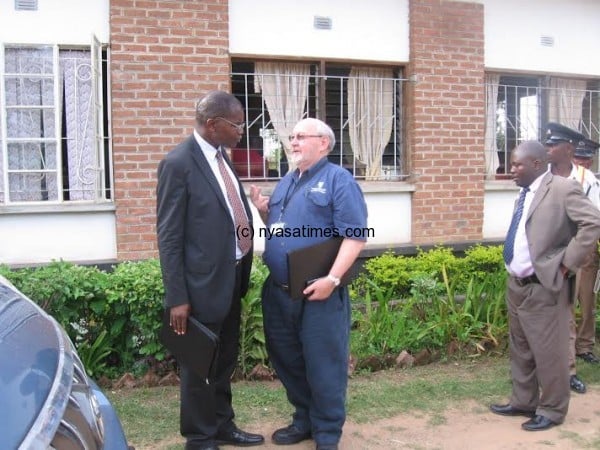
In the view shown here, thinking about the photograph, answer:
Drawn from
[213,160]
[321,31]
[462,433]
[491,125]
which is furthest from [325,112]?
[462,433]

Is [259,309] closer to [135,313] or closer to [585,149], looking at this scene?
[135,313]

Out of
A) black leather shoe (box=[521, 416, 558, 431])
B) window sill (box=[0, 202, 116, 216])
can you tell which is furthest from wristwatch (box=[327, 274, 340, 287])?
window sill (box=[0, 202, 116, 216])

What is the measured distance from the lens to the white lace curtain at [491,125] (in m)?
7.50

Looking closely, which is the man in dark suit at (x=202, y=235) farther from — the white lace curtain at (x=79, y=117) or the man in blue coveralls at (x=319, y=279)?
the white lace curtain at (x=79, y=117)

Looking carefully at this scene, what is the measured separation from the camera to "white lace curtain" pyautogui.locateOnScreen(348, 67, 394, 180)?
6.99 meters

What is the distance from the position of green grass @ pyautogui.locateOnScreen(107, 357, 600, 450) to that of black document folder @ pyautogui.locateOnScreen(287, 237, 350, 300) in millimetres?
1163

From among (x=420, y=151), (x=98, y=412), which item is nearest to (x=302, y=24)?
(x=420, y=151)

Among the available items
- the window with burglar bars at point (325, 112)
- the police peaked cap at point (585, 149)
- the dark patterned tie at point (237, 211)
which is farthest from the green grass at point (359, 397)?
the window with burglar bars at point (325, 112)

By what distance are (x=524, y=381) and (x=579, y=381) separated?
2.79 ft

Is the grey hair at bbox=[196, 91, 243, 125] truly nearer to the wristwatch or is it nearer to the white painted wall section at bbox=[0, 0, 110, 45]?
the wristwatch

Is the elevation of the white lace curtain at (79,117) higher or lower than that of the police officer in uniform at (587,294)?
higher

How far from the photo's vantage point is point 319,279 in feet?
10.9

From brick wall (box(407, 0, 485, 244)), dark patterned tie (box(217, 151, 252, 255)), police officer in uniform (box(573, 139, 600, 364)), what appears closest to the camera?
dark patterned tie (box(217, 151, 252, 255))

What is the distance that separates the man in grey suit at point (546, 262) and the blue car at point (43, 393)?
268 cm
